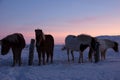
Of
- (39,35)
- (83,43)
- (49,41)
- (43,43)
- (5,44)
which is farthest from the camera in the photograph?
(83,43)

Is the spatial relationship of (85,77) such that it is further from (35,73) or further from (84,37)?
(84,37)

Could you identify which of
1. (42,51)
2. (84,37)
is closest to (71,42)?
(84,37)

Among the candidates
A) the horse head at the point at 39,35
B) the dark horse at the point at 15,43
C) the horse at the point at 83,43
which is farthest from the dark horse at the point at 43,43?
the horse at the point at 83,43

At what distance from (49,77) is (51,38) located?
6.42 m

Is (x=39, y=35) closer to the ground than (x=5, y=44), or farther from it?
farther from it

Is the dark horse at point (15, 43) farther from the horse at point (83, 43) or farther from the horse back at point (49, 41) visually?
the horse at point (83, 43)

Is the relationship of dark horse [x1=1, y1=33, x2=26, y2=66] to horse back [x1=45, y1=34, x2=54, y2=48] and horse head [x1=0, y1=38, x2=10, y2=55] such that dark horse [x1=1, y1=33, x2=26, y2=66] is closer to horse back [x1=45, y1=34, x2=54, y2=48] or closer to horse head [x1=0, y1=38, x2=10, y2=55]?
horse head [x1=0, y1=38, x2=10, y2=55]

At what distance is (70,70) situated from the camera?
14625 millimetres

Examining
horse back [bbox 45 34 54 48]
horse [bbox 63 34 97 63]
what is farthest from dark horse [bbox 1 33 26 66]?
horse [bbox 63 34 97 63]

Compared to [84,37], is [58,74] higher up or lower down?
lower down

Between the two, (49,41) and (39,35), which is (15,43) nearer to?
(39,35)

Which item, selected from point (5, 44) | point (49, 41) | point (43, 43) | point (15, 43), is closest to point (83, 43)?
point (49, 41)

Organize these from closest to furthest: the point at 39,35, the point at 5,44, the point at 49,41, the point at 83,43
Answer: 1. the point at 39,35
2. the point at 5,44
3. the point at 49,41
4. the point at 83,43

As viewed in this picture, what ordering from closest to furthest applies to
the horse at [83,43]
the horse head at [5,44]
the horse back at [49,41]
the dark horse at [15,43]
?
the dark horse at [15,43]
the horse head at [5,44]
the horse back at [49,41]
the horse at [83,43]
